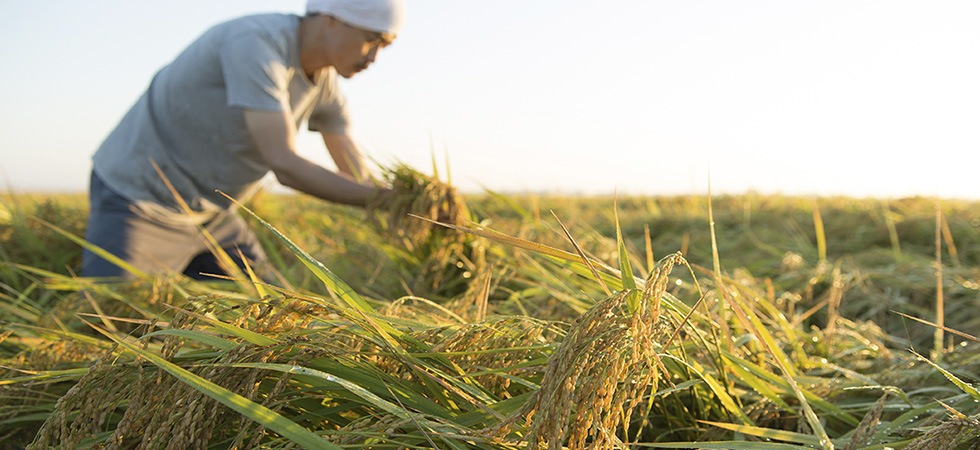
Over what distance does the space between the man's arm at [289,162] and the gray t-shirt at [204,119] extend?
90mm

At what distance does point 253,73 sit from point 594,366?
2225 mm

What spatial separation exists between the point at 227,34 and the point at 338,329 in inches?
84.9

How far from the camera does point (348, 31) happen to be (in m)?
2.77

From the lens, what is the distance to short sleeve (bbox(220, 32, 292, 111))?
8.69 ft

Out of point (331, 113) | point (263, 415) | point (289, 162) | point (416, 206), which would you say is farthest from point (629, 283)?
point (331, 113)

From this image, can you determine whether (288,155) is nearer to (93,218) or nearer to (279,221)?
(93,218)

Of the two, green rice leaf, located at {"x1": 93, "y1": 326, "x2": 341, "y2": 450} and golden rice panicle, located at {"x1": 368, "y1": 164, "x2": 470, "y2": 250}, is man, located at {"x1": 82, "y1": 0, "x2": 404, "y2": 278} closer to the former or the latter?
golden rice panicle, located at {"x1": 368, "y1": 164, "x2": 470, "y2": 250}

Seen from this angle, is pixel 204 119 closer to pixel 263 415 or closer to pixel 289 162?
pixel 289 162

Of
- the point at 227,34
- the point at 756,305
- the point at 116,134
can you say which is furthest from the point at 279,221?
the point at 756,305

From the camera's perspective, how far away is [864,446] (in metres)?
1.16

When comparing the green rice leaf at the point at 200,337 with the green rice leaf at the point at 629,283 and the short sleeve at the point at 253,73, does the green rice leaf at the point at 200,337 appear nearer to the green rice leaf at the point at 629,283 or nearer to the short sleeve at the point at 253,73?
the green rice leaf at the point at 629,283

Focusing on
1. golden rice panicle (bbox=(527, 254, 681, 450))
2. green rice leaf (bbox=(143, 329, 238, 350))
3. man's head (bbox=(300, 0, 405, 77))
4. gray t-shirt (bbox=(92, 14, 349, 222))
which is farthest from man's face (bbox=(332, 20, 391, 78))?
golden rice panicle (bbox=(527, 254, 681, 450))

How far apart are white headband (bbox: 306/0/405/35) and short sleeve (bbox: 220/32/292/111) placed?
1.03 feet

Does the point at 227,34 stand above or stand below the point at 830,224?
above
